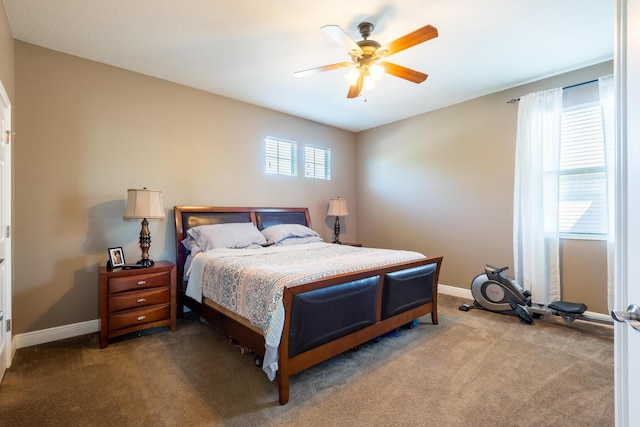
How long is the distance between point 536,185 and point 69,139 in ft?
16.4

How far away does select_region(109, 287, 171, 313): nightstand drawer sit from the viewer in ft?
8.84

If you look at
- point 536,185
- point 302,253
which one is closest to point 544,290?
point 536,185

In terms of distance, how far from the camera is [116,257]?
2.94 metres

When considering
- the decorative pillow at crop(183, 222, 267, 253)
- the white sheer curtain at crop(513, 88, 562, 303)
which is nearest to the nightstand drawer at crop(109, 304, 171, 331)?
the decorative pillow at crop(183, 222, 267, 253)

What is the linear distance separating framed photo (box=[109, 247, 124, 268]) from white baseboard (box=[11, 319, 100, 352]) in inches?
28.1

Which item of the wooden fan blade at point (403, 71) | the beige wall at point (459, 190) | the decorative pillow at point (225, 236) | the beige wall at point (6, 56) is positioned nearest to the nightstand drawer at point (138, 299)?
the decorative pillow at point (225, 236)

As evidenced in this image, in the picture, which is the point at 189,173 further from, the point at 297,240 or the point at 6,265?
the point at 6,265

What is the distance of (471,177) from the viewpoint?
4.15 metres

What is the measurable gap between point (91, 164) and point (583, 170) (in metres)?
5.21

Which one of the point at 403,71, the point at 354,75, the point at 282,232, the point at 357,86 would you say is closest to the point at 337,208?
the point at 282,232

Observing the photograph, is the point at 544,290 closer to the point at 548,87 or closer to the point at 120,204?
the point at 548,87

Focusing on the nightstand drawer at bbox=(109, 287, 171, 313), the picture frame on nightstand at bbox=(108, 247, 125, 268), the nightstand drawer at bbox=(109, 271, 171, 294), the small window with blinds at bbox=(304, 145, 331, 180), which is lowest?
the nightstand drawer at bbox=(109, 287, 171, 313)

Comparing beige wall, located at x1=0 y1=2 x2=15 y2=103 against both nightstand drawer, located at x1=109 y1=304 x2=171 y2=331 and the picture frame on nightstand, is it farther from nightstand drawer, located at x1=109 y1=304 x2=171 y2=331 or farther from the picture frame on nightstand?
nightstand drawer, located at x1=109 y1=304 x2=171 y2=331

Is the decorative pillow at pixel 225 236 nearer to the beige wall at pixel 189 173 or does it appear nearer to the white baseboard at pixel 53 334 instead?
the beige wall at pixel 189 173
